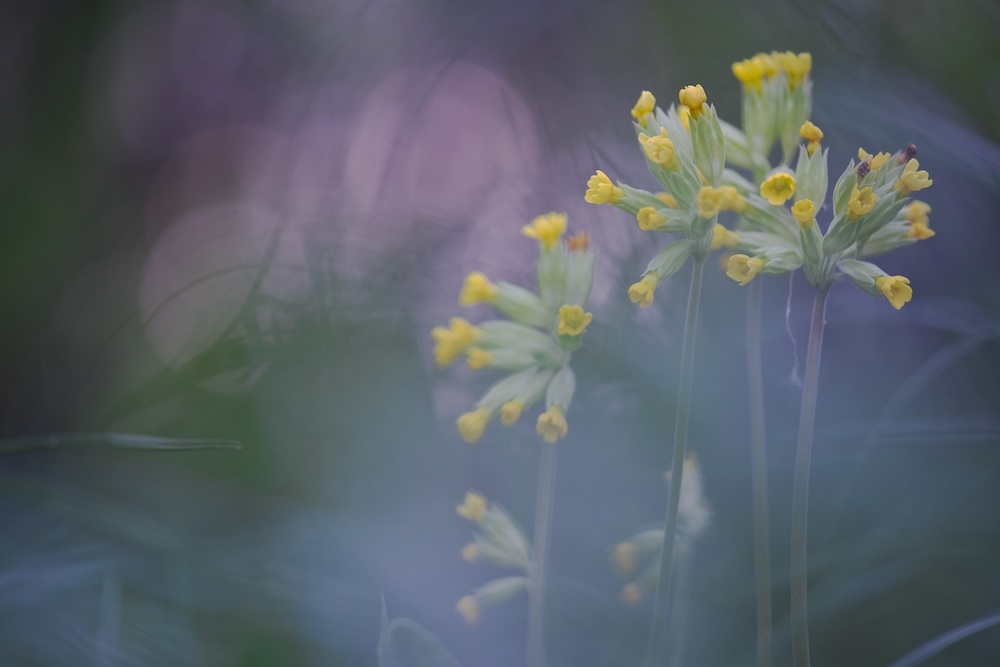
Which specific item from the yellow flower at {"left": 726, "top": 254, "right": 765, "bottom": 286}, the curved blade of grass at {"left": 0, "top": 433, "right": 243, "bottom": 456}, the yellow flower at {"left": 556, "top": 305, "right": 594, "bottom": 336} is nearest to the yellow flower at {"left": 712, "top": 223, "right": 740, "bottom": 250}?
the yellow flower at {"left": 726, "top": 254, "right": 765, "bottom": 286}

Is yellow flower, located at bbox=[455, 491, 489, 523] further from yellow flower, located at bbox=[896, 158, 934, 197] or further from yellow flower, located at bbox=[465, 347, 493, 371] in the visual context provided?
yellow flower, located at bbox=[896, 158, 934, 197]

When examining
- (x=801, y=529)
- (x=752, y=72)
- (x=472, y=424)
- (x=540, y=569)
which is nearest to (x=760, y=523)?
(x=801, y=529)

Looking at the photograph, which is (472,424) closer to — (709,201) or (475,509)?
(475,509)

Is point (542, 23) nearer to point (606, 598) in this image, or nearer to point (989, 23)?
point (989, 23)

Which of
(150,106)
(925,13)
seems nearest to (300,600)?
(925,13)

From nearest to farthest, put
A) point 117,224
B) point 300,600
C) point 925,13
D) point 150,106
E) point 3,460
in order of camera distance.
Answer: point 300,600, point 925,13, point 3,460, point 117,224, point 150,106

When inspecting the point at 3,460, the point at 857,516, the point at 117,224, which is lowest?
the point at 3,460

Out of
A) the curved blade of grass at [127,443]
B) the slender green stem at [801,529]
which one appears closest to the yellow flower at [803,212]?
the slender green stem at [801,529]
